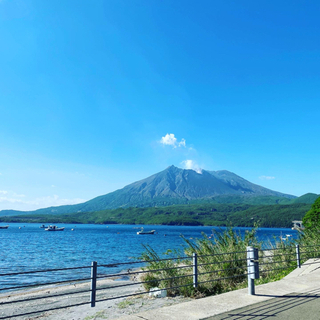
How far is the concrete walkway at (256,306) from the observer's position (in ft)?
16.0

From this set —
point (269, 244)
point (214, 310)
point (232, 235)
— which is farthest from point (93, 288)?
point (269, 244)

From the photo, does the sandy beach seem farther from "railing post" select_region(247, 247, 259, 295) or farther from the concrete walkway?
"railing post" select_region(247, 247, 259, 295)

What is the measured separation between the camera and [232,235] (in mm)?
10109

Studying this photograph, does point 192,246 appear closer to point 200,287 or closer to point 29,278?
point 200,287

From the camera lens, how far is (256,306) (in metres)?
5.50

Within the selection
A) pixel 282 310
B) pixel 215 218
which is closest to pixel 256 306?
pixel 282 310

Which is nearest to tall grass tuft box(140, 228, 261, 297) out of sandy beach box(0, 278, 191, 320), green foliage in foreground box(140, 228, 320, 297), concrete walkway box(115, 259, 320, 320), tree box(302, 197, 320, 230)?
green foliage in foreground box(140, 228, 320, 297)

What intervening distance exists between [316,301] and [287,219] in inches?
6353

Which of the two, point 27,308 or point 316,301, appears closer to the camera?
point 316,301

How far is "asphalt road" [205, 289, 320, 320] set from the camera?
4793 mm

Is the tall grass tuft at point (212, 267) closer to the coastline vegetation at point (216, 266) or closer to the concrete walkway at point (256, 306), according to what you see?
the coastline vegetation at point (216, 266)

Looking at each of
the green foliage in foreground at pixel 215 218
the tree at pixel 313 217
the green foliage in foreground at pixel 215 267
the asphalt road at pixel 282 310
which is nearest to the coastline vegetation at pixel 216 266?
the green foliage in foreground at pixel 215 267

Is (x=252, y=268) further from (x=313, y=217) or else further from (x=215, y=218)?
(x=215, y=218)

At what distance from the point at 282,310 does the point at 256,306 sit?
50 cm
